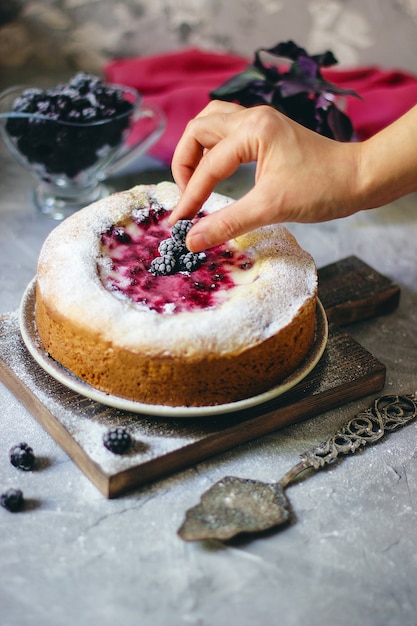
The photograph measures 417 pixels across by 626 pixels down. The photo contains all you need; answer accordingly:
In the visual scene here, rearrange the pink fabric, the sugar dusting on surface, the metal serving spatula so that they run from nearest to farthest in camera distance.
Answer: the metal serving spatula < the sugar dusting on surface < the pink fabric

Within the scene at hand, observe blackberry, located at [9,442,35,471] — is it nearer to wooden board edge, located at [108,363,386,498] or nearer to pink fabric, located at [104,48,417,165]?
wooden board edge, located at [108,363,386,498]

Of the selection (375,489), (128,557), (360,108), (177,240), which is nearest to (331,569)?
(375,489)

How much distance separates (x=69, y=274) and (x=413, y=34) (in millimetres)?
2272

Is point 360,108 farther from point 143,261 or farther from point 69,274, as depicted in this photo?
point 69,274

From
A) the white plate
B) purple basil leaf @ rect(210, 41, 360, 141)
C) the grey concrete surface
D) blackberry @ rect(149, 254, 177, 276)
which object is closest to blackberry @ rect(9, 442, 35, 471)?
the grey concrete surface

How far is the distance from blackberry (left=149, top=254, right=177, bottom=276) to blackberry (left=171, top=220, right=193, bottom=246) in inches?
1.8

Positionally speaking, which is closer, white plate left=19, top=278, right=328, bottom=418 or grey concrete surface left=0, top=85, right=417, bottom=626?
grey concrete surface left=0, top=85, right=417, bottom=626

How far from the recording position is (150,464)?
1.47m

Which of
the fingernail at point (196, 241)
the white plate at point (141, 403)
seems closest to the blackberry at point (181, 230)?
the fingernail at point (196, 241)

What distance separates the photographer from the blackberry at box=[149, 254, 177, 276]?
5.48 ft

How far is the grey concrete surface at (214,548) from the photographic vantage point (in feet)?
4.20

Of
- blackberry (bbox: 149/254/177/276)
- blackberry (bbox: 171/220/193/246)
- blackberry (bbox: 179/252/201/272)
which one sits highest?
blackberry (bbox: 171/220/193/246)

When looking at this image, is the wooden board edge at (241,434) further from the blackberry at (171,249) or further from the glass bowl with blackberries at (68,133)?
the glass bowl with blackberries at (68,133)

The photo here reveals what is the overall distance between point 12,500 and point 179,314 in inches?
19.3
